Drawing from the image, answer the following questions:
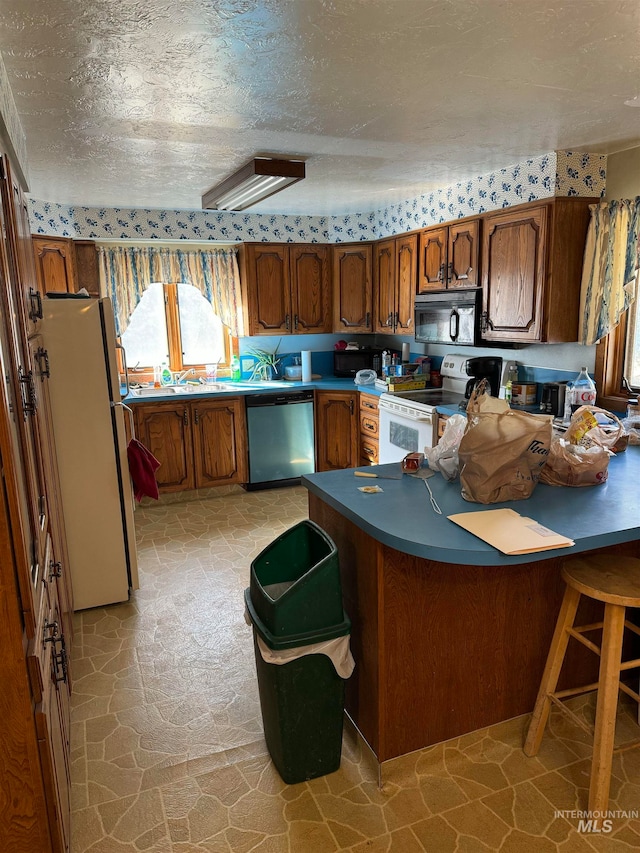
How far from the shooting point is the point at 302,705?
2.00 meters

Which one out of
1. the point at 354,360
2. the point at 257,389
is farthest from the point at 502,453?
the point at 354,360

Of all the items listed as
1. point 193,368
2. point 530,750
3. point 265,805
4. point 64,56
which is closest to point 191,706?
point 265,805

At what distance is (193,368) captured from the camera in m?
5.65

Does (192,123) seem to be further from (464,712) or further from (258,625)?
(464,712)

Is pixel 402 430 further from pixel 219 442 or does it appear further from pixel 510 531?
pixel 510 531

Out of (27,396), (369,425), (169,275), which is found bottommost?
(369,425)

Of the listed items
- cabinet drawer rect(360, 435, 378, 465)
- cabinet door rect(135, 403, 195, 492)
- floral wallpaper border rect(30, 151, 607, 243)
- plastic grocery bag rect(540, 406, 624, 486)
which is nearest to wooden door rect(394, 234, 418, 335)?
floral wallpaper border rect(30, 151, 607, 243)

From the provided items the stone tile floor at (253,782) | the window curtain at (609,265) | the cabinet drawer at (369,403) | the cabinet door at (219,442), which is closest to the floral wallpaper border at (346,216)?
the window curtain at (609,265)

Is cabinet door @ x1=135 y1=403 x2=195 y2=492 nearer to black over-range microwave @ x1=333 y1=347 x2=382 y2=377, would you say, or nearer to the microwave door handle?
black over-range microwave @ x1=333 y1=347 x2=382 y2=377

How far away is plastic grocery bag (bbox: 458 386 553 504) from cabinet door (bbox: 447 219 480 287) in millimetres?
2245

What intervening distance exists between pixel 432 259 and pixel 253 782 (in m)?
3.67

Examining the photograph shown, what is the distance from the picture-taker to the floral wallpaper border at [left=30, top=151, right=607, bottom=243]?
3.42 metres

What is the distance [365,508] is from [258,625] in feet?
1.75

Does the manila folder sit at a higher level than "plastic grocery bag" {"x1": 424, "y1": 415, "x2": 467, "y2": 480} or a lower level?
lower
